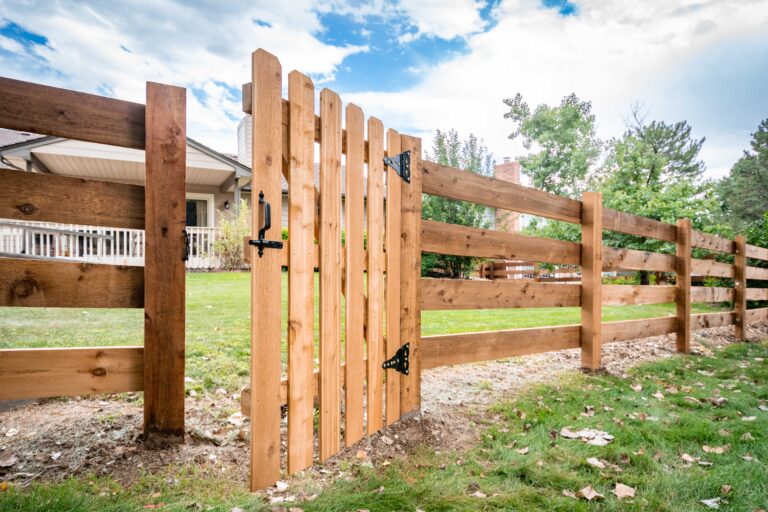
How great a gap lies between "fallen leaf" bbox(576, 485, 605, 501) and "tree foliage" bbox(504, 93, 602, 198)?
72.4 feet

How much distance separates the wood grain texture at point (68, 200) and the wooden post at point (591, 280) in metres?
3.85

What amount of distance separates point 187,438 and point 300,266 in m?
1.19

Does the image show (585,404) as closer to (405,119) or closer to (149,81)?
(149,81)

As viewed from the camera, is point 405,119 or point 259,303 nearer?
point 259,303

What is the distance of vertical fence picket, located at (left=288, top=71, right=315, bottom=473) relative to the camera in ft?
6.25

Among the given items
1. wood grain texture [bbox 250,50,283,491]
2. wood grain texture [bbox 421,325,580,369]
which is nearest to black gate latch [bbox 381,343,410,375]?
wood grain texture [bbox 421,325,580,369]

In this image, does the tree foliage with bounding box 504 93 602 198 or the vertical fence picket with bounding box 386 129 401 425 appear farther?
the tree foliage with bounding box 504 93 602 198

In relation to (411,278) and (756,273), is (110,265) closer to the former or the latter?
(411,278)

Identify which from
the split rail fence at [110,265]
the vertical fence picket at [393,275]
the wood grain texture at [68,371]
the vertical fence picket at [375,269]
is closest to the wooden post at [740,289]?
the vertical fence picket at [393,275]

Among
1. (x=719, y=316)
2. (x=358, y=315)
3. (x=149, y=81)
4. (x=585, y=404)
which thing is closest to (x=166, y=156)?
(x=149, y=81)

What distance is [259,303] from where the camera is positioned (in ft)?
5.78

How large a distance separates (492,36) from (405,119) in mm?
8575

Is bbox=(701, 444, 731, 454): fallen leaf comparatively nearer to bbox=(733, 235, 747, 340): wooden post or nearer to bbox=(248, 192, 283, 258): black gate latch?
bbox=(248, 192, 283, 258): black gate latch

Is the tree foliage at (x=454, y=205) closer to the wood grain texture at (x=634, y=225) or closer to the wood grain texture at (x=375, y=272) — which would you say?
the wood grain texture at (x=634, y=225)
